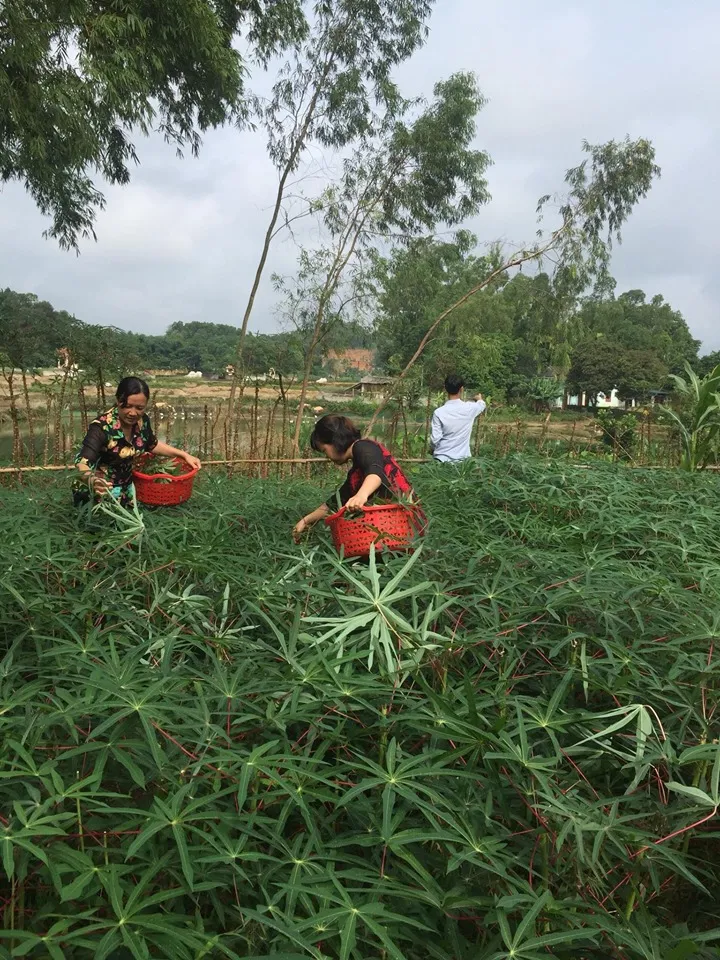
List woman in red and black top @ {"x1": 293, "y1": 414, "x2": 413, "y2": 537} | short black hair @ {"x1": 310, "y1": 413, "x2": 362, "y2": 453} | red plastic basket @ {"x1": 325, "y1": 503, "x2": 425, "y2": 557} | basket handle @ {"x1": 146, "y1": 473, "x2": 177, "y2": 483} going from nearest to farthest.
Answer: red plastic basket @ {"x1": 325, "y1": 503, "x2": 425, "y2": 557} → woman in red and black top @ {"x1": 293, "y1": 414, "x2": 413, "y2": 537} → short black hair @ {"x1": 310, "y1": 413, "x2": 362, "y2": 453} → basket handle @ {"x1": 146, "y1": 473, "x2": 177, "y2": 483}

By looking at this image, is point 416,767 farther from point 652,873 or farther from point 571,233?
point 571,233

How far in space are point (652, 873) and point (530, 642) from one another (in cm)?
53

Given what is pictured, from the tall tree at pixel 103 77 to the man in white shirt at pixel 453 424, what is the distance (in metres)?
3.59

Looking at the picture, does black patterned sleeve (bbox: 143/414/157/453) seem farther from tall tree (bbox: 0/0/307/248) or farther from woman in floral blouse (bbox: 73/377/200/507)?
tall tree (bbox: 0/0/307/248)

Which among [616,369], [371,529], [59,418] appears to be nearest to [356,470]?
[371,529]

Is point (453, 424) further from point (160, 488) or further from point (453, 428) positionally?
point (160, 488)

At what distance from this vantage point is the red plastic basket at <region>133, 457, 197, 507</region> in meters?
2.99

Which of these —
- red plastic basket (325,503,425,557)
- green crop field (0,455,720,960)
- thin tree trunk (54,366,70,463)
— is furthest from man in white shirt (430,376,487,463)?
thin tree trunk (54,366,70,463)

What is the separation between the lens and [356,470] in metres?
2.51

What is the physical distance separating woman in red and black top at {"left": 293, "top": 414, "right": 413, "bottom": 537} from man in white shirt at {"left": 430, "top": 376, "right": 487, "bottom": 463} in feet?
7.27

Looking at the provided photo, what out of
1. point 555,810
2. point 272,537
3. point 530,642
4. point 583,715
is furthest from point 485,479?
point 555,810

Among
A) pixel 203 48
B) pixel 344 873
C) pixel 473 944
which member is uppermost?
pixel 203 48

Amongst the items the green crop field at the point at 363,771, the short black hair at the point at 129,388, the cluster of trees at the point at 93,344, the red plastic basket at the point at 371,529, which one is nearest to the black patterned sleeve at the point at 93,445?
the short black hair at the point at 129,388

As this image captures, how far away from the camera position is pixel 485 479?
357 cm
